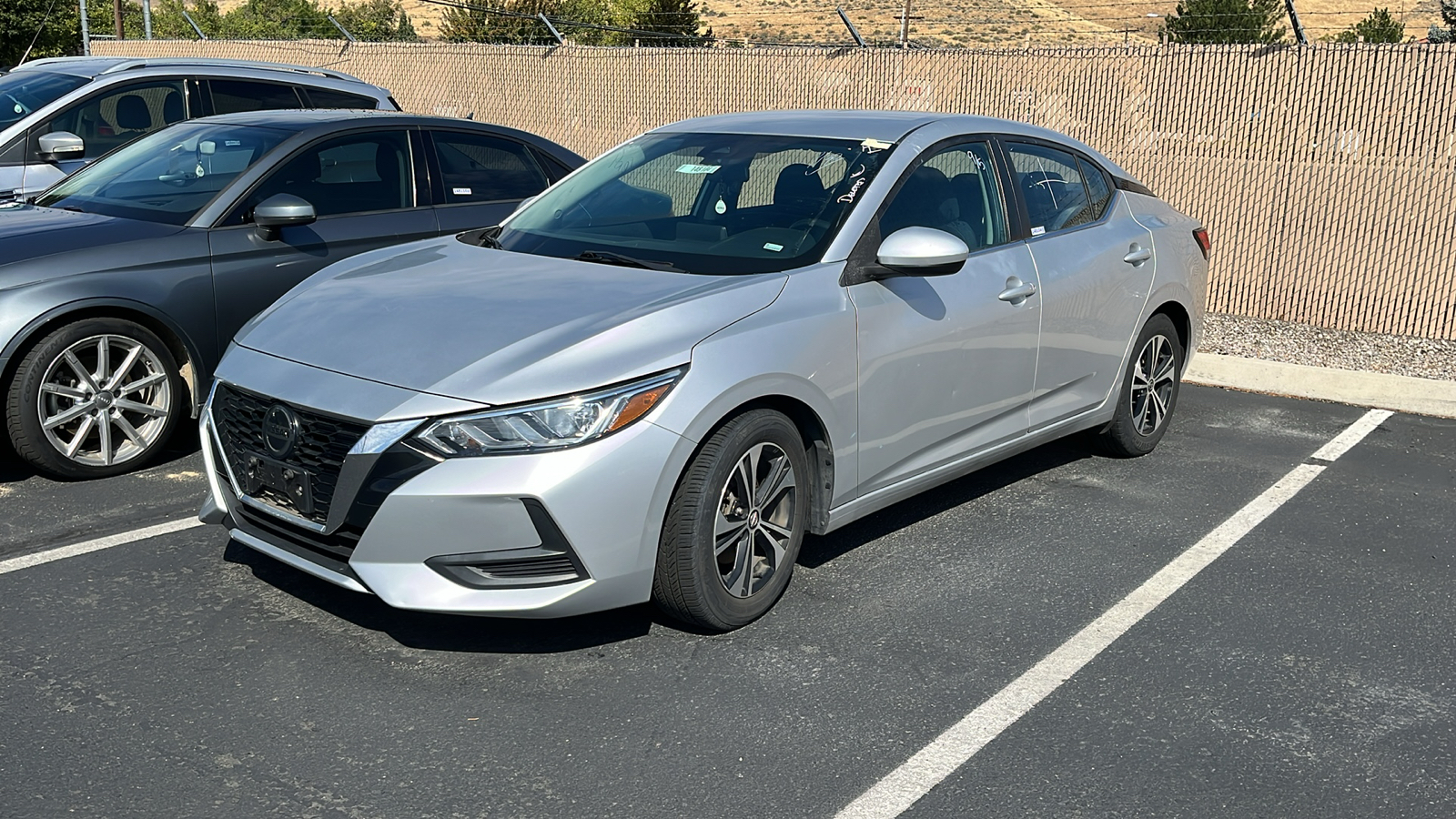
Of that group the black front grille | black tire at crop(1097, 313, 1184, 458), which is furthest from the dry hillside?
the black front grille

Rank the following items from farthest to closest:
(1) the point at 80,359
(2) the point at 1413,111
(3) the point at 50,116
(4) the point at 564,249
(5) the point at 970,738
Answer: (2) the point at 1413,111 < (3) the point at 50,116 < (1) the point at 80,359 < (4) the point at 564,249 < (5) the point at 970,738

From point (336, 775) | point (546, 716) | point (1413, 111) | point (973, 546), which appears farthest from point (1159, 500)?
point (1413, 111)

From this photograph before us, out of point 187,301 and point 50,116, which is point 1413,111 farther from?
point 50,116

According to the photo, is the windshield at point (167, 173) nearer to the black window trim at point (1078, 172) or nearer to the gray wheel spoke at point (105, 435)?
the gray wheel spoke at point (105, 435)

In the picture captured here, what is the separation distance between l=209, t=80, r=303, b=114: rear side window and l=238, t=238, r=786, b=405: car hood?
16.2 ft

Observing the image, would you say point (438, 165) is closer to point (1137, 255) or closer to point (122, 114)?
point (122, 114)

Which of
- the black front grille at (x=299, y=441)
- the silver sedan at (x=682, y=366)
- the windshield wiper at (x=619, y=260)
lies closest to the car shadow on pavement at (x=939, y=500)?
the silver sedan at (x=682, y=366)

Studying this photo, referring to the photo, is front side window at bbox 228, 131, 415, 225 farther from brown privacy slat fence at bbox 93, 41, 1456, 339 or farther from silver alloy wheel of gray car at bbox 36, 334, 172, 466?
brown privacy slat fence at bbox 93, 41, 1456, 339

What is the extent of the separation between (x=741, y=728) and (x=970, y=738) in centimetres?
64

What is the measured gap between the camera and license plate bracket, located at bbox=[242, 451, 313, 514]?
12.8 feet

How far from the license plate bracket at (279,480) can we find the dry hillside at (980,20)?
55197 mm

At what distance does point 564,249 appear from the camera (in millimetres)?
4941

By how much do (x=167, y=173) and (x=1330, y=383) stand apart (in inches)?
267

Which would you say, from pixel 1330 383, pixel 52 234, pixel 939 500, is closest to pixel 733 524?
pixel 939 500
